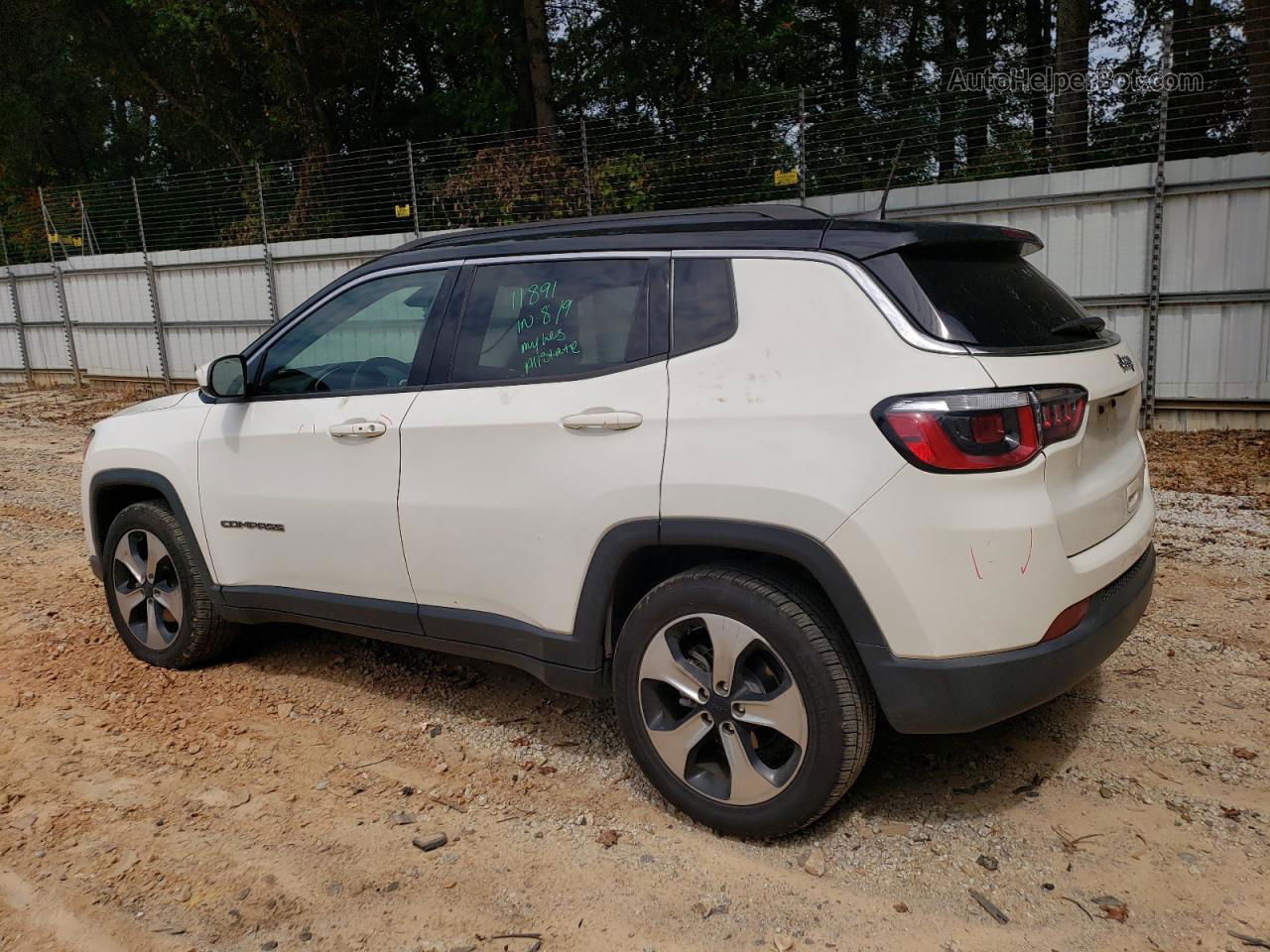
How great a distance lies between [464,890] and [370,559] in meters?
1.32

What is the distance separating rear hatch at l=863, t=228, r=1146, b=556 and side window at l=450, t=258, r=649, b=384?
0.80m

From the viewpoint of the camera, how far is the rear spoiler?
2896 mm

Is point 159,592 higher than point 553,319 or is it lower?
lower

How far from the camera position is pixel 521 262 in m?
3.55

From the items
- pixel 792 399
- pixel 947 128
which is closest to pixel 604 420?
pixel 792 399

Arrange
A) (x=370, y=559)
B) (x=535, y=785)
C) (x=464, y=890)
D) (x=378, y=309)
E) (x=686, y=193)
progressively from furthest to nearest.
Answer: (x=686, y=193), (x=378, y=309), (x=370, y=559), (x=535, y=785), (x=464, y=890)

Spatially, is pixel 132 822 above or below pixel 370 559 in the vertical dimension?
below

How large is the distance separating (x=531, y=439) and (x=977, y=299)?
142 cm

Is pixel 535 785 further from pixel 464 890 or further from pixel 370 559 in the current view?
pixel 370 559

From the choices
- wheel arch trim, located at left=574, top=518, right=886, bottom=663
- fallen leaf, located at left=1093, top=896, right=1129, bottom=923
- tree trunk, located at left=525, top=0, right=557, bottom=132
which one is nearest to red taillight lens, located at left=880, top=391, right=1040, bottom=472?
wheel arch trim, located at left=574, top=518, right=886, bottom=663

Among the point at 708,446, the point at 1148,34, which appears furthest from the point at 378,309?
the point at 1148,34

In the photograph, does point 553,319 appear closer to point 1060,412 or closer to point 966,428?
point 966,428

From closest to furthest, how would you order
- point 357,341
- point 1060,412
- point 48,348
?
point 1060,412 → point 357,341 → point 48,348

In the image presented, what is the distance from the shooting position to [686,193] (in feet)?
40.8
